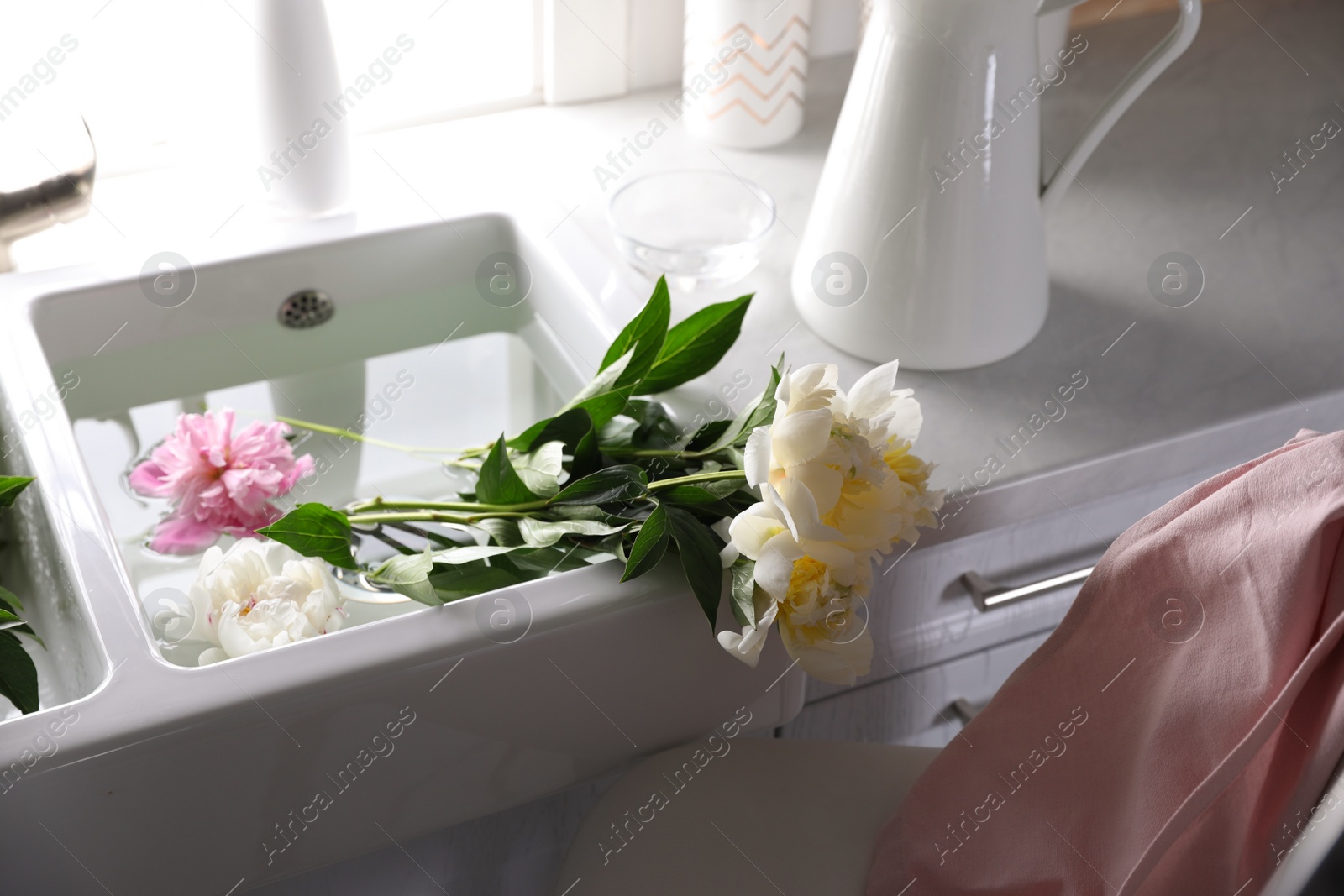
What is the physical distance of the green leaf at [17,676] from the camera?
53 cm

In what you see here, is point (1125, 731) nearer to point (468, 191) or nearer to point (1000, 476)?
point (1000, 476)

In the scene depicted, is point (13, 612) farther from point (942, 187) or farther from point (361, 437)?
point (942, 187)

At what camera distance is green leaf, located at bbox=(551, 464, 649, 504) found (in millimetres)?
565

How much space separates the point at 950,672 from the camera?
2.85 feet

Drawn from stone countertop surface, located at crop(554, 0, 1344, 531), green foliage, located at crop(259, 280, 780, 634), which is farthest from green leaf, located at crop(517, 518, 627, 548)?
stone countertop surface, located at crop(554, 0, 1344, 531)

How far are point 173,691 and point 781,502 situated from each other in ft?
0.96

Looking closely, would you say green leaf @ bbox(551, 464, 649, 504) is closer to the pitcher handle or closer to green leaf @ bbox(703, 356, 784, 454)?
green leaf @ bbox(703, 356, 784, 454)

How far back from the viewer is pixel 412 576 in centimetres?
58

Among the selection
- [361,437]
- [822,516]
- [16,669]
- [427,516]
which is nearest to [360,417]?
[361,437]

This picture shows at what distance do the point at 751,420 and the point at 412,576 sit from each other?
192 mm

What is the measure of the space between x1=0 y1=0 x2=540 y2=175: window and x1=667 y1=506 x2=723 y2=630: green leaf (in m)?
0.51

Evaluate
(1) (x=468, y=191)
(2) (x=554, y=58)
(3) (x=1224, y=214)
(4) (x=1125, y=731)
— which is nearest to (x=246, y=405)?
(1) (x=468, y=191)

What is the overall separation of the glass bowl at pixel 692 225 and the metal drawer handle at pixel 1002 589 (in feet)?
0.93

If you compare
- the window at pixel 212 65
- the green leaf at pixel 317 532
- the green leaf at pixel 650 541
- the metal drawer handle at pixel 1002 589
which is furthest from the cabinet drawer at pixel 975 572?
the window at pixel 212 65
